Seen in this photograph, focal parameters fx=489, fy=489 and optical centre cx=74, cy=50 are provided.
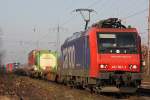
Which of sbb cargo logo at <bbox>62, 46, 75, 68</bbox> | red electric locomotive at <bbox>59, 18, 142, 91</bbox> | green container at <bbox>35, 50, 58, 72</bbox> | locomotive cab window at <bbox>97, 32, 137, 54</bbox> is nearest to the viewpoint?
red electric locomotive at <bbox>59, 18, 142, 91</bbox>

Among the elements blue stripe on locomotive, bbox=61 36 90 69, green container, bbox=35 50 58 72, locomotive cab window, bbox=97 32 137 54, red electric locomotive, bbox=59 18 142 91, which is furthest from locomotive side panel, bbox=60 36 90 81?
green container, bbox=35 50 58 72

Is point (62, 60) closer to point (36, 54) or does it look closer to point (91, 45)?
point (91, 45)

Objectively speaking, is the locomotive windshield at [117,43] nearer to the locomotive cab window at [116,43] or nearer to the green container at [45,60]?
the locomotive cab window at [116,43]

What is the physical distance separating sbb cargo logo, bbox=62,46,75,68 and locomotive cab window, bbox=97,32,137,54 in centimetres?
553

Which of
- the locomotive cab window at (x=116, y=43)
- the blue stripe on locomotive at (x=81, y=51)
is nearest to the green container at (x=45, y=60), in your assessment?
the blue stripe on locomotive at (x=81, y=51)

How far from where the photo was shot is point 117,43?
21719 mm

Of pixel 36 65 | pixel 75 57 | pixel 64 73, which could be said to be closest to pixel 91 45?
pixel 75 57

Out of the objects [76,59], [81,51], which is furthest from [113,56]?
[76,59]

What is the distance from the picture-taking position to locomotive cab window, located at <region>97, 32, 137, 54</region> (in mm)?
21652

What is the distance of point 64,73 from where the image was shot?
1244 inches

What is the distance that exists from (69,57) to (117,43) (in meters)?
7.77

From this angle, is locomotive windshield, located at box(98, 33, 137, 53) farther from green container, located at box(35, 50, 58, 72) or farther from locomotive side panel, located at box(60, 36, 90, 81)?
green container, located at box(35, 50, 58, 72)

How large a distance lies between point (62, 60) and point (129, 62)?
39.0 feet

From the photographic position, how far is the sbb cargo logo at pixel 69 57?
27466 mm
